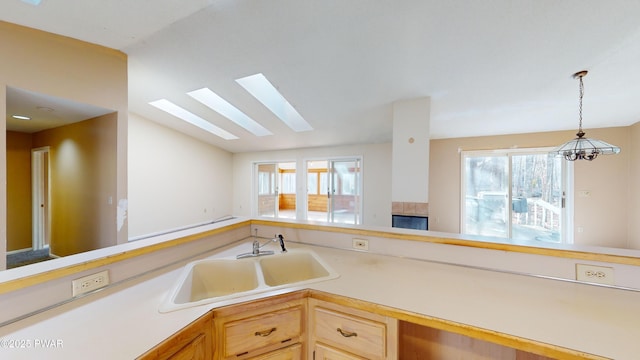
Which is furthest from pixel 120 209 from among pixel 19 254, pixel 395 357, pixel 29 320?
pixel 395 357

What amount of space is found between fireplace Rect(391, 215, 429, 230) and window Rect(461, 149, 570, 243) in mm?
2321

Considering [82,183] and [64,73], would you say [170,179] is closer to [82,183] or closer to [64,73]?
[82,183]

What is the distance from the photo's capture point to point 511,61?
2.22m

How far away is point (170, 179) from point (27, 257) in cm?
247

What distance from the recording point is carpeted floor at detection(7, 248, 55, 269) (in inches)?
140

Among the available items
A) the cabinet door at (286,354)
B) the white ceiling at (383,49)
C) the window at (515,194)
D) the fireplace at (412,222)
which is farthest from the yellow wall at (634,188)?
the cabinet door at (286,354)

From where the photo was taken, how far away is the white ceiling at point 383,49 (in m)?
1.78

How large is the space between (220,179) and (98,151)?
11.8 feet

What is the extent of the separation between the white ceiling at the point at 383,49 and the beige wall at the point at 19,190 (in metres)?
2.73

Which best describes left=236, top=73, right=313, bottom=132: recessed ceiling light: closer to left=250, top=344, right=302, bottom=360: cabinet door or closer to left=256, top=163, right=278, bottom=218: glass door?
left=256, top=163, right=278, bottom=218: glass door

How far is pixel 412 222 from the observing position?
3.23m

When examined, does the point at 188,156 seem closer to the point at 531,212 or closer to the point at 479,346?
the point at 479,346

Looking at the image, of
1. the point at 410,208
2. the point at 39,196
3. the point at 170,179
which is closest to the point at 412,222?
the point at 410,208

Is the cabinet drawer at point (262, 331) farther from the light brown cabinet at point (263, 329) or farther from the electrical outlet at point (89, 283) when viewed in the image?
the electrical outlet at point (89, 283)
